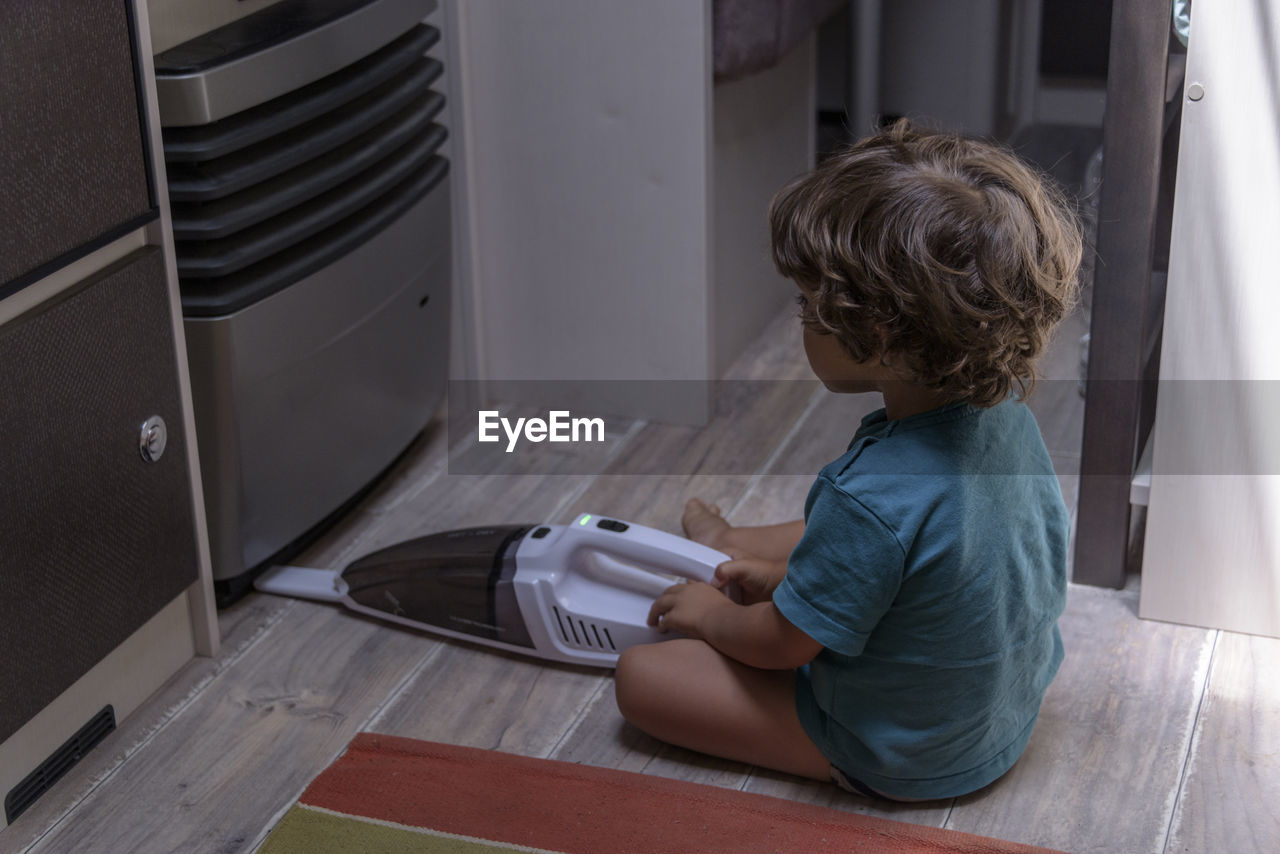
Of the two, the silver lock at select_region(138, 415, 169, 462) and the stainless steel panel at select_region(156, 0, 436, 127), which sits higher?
Answer: the stainless steel panel at select_region(156, 0, 436, 127)

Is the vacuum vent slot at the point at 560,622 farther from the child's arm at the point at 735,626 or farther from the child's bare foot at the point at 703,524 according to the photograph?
the child's bare foot at the point at 703,524

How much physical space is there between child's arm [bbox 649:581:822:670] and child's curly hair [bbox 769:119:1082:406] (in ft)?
0.77

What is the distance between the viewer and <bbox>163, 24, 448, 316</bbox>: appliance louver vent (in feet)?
4.27

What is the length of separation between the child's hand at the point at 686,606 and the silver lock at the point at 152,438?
459 mm

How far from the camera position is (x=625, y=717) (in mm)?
1294

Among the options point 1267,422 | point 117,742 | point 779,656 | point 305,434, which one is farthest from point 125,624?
point 1267,422

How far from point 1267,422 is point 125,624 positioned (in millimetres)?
1025

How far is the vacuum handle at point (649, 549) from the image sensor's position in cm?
133

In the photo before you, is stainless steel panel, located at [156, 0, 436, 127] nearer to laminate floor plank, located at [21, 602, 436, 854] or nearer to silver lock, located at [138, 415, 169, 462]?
silver lock, located at [138, 415, 169, 462]

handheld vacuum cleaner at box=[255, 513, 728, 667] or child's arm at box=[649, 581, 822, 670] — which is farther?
handheld vacuum cleaner at box=[255, 513, 728, 667]

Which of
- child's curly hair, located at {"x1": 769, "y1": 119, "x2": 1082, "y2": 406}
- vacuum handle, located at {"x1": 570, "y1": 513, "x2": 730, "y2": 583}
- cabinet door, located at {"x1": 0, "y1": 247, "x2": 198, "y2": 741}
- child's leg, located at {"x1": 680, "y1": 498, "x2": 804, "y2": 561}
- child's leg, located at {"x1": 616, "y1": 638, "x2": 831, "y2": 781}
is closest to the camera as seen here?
child's curly hair, located at {"x1": 769, "y1": 119, "x2": 1082, "y2": 406}

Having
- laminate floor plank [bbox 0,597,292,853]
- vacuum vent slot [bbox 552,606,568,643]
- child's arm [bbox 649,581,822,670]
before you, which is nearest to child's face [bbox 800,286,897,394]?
Answer: child's arm [bbox 649,581,822,670]

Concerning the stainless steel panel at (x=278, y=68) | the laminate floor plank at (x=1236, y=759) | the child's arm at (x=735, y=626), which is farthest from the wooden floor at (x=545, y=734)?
the stainless steel panel at (x=278, y=68)

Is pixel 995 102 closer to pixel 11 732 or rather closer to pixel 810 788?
pixel 810 788
